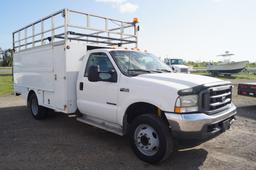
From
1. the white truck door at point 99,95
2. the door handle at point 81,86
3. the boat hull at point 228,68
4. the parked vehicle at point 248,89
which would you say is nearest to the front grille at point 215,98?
the white truck door at point 99,95

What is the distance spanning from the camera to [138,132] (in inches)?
167

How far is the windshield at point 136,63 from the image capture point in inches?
183

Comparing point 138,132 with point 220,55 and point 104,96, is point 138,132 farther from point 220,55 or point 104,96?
point 220,55

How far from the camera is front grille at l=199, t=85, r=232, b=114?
3.74 meters

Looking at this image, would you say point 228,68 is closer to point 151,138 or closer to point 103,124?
point 103,124

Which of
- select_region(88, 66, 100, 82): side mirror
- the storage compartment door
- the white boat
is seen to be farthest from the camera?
the white boat

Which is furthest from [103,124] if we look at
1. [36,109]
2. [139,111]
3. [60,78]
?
[36,109]

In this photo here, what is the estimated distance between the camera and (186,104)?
367 centimetres

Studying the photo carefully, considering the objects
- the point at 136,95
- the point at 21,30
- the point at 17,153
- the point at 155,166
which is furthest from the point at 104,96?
the point at 21,30

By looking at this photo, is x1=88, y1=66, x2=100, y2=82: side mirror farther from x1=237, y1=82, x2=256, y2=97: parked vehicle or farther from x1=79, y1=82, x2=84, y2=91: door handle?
x1=237, y1=82, x2=256, y2=97: parked vehicle

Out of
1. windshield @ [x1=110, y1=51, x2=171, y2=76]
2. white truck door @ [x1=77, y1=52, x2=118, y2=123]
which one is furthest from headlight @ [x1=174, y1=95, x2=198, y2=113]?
white truck door @ [x1=77, y1=52, x2=118, y2=123]

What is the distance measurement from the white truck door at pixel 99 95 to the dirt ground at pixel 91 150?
71cm

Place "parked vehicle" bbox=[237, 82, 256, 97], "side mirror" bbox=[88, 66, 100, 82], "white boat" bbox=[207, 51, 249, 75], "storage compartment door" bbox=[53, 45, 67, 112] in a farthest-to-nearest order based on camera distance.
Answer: "white boat" bbox=[207, 51, 249, 75] < "parked vehicle" bbox=[237, 82, 256, 97] < "storage compartment door" bbox=[53, 45, 67, 112] < "side mirror" bbox=[88, 66, 100, 82]

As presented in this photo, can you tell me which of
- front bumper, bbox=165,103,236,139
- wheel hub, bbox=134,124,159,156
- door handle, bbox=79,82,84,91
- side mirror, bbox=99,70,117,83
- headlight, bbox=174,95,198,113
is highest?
side mirror, bbox=99,70,117,83
